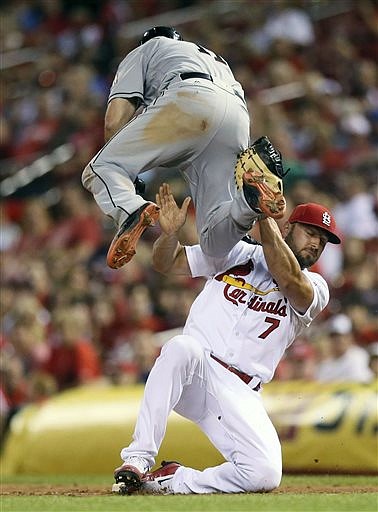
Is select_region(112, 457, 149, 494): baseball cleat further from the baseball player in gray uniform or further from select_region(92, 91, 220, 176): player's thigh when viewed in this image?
select_region(92, 91, 220, 176): player's thigh

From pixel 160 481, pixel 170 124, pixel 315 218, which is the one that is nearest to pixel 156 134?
pixel 170 124

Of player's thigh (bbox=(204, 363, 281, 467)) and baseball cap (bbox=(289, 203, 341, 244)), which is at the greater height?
baseball cap (bbox=(289, 203, 341, 244))

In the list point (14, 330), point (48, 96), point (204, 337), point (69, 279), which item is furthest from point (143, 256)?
point (204, 337)

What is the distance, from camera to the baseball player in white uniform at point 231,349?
23.8 ft

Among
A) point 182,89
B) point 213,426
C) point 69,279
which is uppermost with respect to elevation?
point 182,89

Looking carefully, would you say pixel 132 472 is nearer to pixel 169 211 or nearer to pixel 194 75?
pixel 169 211

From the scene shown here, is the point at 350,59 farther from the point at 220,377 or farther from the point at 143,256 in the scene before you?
the point at 220,377

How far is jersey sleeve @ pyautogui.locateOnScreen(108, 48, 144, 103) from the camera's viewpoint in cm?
721

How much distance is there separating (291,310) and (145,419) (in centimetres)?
113

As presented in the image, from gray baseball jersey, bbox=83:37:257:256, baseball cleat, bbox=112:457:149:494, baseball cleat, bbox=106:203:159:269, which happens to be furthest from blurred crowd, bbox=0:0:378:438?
baseball cleat, bbox=106:203:159:269

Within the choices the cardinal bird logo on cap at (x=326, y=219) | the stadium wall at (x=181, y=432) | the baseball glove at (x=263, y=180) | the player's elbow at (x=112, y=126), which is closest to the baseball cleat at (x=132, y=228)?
the baseball glove at (x=263, y=180)

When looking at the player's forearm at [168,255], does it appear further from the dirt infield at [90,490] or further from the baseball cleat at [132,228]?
the dirt infield at [90,490]

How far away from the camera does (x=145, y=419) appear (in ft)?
23.6

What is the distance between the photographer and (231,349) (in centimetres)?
750
